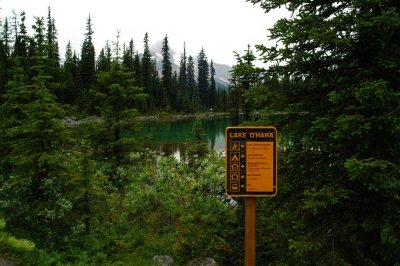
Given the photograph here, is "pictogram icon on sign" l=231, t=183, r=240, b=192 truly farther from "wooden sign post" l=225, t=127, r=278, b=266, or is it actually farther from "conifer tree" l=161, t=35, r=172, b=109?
"conifer tree" l=161, t=35, r=172, b=109

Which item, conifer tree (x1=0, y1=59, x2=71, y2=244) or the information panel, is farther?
conifer tree (x1=0, y1=59, x2=71, y2=244)

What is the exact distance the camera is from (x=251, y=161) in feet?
15.3

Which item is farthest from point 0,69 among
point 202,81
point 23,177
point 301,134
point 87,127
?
point 202,81

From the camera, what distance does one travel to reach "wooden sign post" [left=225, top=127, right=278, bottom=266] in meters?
4.63

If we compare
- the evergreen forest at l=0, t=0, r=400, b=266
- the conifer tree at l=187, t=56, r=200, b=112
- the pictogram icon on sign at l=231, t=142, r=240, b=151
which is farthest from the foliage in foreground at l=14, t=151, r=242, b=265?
the conifer tree at l=187, t=56, r=200, b=112

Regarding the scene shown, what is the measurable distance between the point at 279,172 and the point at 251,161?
8.33 ft

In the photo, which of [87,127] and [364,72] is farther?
[87,127]

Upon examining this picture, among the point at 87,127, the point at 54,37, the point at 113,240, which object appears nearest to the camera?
the point at 113,240

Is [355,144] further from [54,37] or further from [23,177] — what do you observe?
[54,37]

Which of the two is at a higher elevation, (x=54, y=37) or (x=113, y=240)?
(x=54, y=37)

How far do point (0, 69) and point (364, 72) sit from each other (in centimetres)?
5969

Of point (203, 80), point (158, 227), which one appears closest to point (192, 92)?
point (203, 80)

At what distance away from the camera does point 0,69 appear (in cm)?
5494

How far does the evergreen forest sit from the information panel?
115 centimetres
